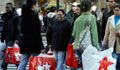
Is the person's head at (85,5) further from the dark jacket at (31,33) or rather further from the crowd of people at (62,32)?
the dark jacket at (31,33)

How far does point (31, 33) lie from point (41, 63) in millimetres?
734

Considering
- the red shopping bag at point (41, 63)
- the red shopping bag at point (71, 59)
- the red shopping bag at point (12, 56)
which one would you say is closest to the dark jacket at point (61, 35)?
the red shopping bag at point (71, 59)

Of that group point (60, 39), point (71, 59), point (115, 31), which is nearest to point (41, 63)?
point (71, 59)

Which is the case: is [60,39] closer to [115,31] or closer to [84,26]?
[84,26]

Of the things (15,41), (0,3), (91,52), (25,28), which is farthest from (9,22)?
(0,3)

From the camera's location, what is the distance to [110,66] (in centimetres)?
783

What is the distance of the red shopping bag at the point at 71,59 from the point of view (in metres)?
9.20

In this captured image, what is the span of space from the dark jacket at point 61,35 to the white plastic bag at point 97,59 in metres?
1.73

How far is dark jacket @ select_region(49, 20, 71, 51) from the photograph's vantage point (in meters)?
9.76

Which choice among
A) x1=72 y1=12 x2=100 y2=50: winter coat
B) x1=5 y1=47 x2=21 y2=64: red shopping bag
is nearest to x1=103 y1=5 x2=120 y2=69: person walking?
x1=72 y1=12 x2=100 y2=50: winter coat

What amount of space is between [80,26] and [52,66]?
1240 mm

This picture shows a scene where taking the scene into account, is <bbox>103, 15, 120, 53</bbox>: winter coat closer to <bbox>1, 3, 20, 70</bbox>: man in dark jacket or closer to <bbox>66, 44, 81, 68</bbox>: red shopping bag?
<bbox>66, 44, 81, 68</bbox>: red shopping bag

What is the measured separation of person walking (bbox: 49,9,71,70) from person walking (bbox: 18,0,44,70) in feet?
2.92

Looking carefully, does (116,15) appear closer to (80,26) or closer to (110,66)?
(80,26)
